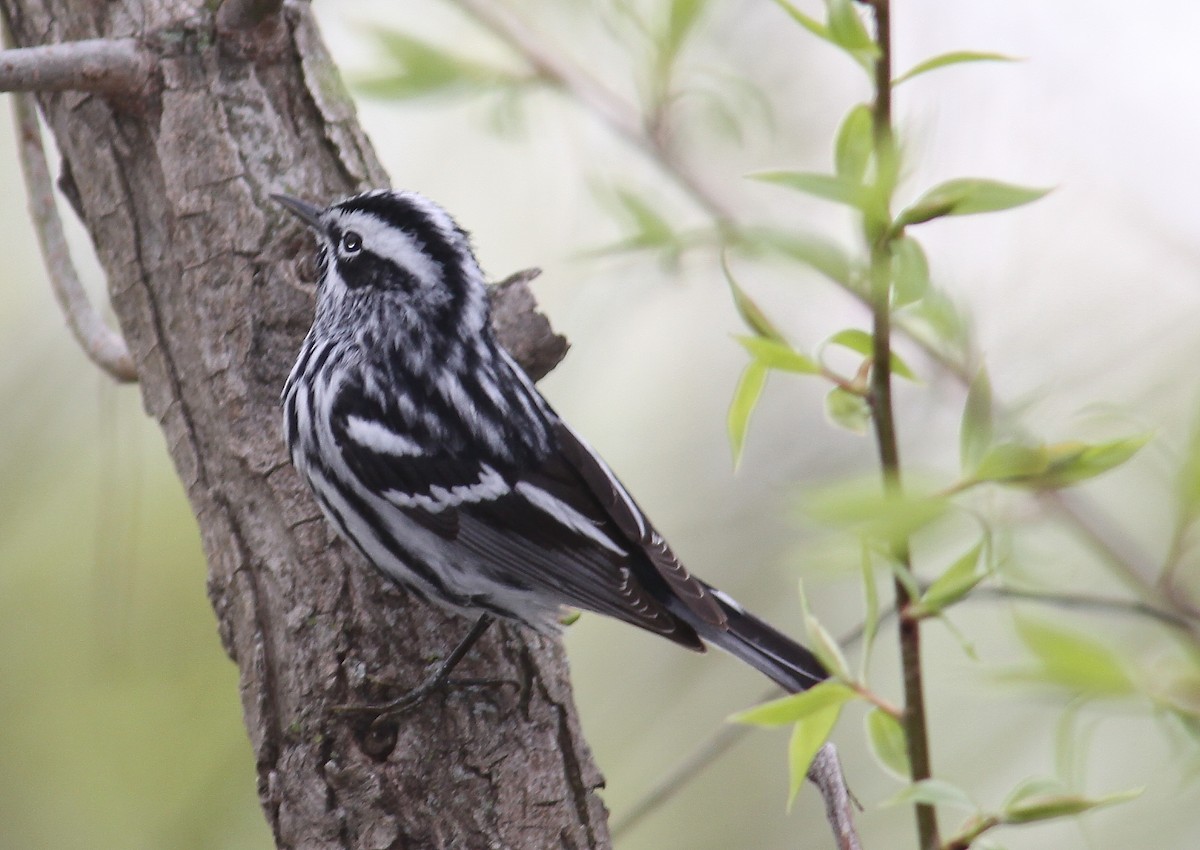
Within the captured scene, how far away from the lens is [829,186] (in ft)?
2.99

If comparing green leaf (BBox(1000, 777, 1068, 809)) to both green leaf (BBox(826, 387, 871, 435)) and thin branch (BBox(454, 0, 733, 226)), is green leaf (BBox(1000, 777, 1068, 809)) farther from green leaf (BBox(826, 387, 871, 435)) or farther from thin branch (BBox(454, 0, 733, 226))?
thin branch (BBox(454, 0, 733, 226))

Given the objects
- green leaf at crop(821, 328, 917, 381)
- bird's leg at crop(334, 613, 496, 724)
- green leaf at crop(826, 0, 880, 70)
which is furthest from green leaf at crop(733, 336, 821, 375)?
bird's leg at crop(334, 613, 496, 724)

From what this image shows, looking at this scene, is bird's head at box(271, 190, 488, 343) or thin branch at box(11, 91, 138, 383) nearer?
bird's head at box(271, 190, 488, 343)

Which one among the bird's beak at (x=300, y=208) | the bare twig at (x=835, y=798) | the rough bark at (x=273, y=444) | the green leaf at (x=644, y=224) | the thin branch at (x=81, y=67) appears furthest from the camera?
the bird's beak at (x=300, y=208)

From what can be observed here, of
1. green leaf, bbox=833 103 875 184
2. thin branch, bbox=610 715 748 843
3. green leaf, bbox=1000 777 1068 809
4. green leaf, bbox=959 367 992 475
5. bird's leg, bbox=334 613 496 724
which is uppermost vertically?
bird's leg, bbox=334 613 496 724

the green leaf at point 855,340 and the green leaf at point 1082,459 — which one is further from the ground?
the green leaf at point 855,340

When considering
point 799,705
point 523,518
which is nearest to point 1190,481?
point 799,705

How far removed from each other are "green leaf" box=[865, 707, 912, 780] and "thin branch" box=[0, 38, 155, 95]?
187cm

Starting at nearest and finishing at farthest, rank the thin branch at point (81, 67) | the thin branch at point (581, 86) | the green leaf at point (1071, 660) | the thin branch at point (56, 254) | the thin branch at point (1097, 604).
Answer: the green leaf at point (1071, 660) → the thin branch at point (1097, 604) → the thin branch at point (581, 86) → the thin branch at point (81, 67) → the thin branch at point (56, 254)

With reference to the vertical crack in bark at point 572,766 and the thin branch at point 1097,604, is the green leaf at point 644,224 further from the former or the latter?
the vertical crack in bark at point 572,766

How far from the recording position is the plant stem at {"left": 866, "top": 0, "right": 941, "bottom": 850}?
0.90 m

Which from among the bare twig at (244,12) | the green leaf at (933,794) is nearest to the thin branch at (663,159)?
the green leaf at (933,794)

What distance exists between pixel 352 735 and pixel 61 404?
1.56 m

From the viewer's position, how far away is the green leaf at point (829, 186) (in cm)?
90
